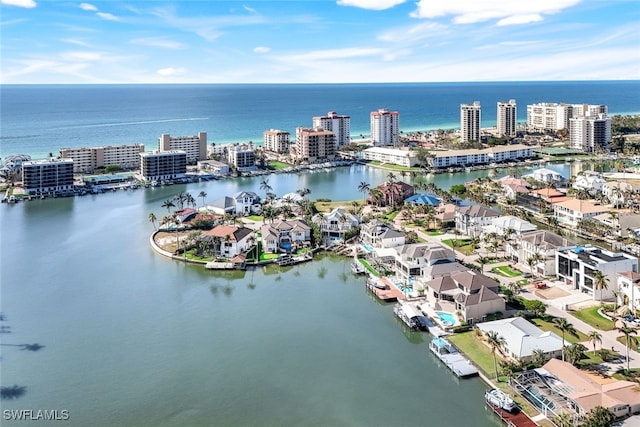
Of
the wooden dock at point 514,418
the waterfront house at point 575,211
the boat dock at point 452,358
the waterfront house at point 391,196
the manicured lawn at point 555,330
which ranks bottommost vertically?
the wooden dock at point 514,418

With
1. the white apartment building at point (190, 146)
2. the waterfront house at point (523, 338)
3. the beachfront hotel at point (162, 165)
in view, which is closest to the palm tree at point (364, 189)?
the beachfront hotel at point (162, 165)

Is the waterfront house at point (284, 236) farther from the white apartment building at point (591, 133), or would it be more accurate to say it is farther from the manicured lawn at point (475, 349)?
the white apartment building at point (591, 133)

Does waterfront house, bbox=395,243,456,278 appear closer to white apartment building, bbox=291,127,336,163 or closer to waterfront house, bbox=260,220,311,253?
waterfront house, bbox=260,220,311,253

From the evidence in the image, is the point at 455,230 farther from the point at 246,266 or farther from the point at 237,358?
the point at 237,358

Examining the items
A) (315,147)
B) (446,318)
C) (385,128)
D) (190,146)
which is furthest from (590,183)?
(190,146)

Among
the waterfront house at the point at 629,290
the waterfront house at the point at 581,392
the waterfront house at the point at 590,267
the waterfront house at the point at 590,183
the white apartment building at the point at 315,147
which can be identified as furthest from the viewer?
the white apartment building at the point at 315,147

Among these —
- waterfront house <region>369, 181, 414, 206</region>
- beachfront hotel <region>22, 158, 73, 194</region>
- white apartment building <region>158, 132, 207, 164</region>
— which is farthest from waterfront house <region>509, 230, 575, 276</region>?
white apartment building <region>158, 132, 207, 164</region>

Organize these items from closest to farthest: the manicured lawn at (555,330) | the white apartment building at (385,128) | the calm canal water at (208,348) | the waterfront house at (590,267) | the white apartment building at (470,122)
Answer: the calm canal water at (208,348) → the manicured lawn at (555,330) → the waterfront house at (590,267) → the white apartment building at (385,128) → the white apartment building at (470,122)
